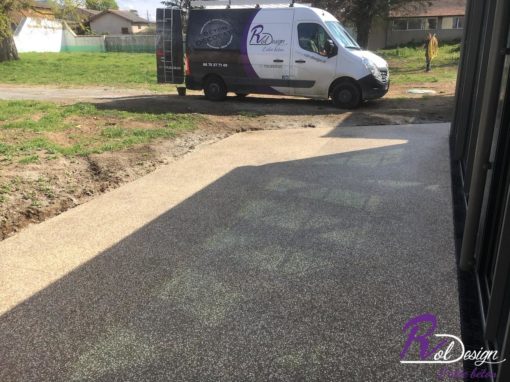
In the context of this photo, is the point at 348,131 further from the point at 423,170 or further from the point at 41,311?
the point at 41,311

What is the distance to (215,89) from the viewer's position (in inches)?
516

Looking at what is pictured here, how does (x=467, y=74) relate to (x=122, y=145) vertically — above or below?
above

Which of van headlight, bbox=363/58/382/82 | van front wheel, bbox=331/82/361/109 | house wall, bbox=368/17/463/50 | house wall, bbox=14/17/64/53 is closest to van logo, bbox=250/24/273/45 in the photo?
van front wheel, bbox=331/82/361/109

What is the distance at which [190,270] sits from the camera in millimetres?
3744

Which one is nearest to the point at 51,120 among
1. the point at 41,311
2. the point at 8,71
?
the point at 41,311

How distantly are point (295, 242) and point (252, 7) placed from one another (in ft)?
31.7

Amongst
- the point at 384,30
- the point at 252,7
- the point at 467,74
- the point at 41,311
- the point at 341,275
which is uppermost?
the point at 384,30

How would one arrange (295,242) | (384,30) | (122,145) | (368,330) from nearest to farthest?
(368,330) < (295,242) < (122,145) < (384,30)

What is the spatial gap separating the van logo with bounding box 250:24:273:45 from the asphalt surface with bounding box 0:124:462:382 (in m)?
6.85

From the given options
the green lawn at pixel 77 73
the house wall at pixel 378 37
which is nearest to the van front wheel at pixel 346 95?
the green lawn at pixel 77 73

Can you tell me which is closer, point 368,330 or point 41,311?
point 368,330

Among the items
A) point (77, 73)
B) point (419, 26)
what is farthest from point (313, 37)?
point (419, 26)

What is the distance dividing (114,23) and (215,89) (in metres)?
69.2
